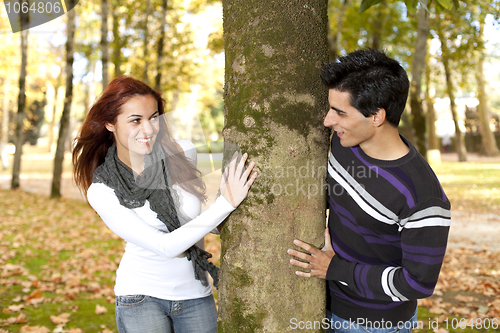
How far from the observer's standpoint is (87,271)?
240 inches

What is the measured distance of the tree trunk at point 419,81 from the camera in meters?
9.98

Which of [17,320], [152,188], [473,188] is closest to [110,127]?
[152,188]

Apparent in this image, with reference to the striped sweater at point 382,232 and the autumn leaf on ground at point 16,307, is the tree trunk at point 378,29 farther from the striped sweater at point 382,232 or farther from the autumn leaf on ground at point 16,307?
the striped sweater at point 382,232

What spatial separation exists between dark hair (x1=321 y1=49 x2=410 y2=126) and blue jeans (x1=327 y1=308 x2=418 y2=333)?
105cm

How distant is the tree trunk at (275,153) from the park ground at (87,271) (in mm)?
286

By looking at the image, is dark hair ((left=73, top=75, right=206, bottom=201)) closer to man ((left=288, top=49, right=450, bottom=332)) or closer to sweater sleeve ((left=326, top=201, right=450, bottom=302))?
man ((left=288, top=49, right=450, bottom=332))

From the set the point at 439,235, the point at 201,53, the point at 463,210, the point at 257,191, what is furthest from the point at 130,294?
the point at 201,53

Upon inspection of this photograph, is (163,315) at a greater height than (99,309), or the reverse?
(163,315)

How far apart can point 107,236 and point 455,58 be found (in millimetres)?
12890

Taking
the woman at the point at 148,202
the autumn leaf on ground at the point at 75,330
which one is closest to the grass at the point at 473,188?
the autumn leaf on ground at the point at 75,330

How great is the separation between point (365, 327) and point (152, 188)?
1332 millimetres

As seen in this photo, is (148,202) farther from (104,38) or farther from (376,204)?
(104,38)

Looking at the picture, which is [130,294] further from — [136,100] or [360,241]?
[360,241]

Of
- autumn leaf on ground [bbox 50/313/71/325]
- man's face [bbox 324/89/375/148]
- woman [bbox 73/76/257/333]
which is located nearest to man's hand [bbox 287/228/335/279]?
man's face [bbox 324/89/375/148]
